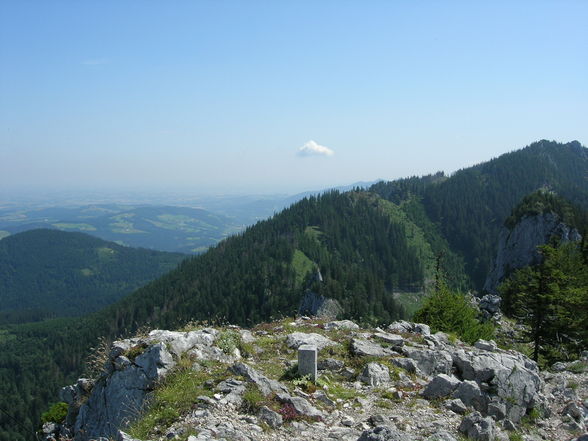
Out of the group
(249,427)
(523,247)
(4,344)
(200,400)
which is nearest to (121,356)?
(200,400)

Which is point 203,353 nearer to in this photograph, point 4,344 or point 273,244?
point 273,244

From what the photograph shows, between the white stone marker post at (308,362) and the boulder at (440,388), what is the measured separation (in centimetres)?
372

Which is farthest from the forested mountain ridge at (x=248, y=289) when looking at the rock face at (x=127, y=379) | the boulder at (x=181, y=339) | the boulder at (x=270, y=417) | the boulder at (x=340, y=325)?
the boulder at (x=270, y=417)

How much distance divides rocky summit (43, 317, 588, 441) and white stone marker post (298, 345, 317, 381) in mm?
219

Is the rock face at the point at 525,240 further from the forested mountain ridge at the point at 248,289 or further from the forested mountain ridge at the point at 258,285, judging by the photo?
the forested mountain ridge at the point at 248,289

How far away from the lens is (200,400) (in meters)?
11.0

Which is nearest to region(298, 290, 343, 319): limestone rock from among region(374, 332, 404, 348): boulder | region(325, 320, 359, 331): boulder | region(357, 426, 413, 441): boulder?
region(325, 320, 359, 331): boulder

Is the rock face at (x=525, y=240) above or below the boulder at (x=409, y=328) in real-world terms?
below

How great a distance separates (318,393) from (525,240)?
119 metres

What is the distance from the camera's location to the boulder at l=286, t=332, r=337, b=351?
16.8m

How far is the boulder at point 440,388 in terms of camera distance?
1284cm

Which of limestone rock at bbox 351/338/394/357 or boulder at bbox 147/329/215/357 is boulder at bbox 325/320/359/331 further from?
boulder at bbox 147/329/215/357

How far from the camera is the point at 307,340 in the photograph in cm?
1717

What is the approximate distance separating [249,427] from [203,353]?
15.7ft
